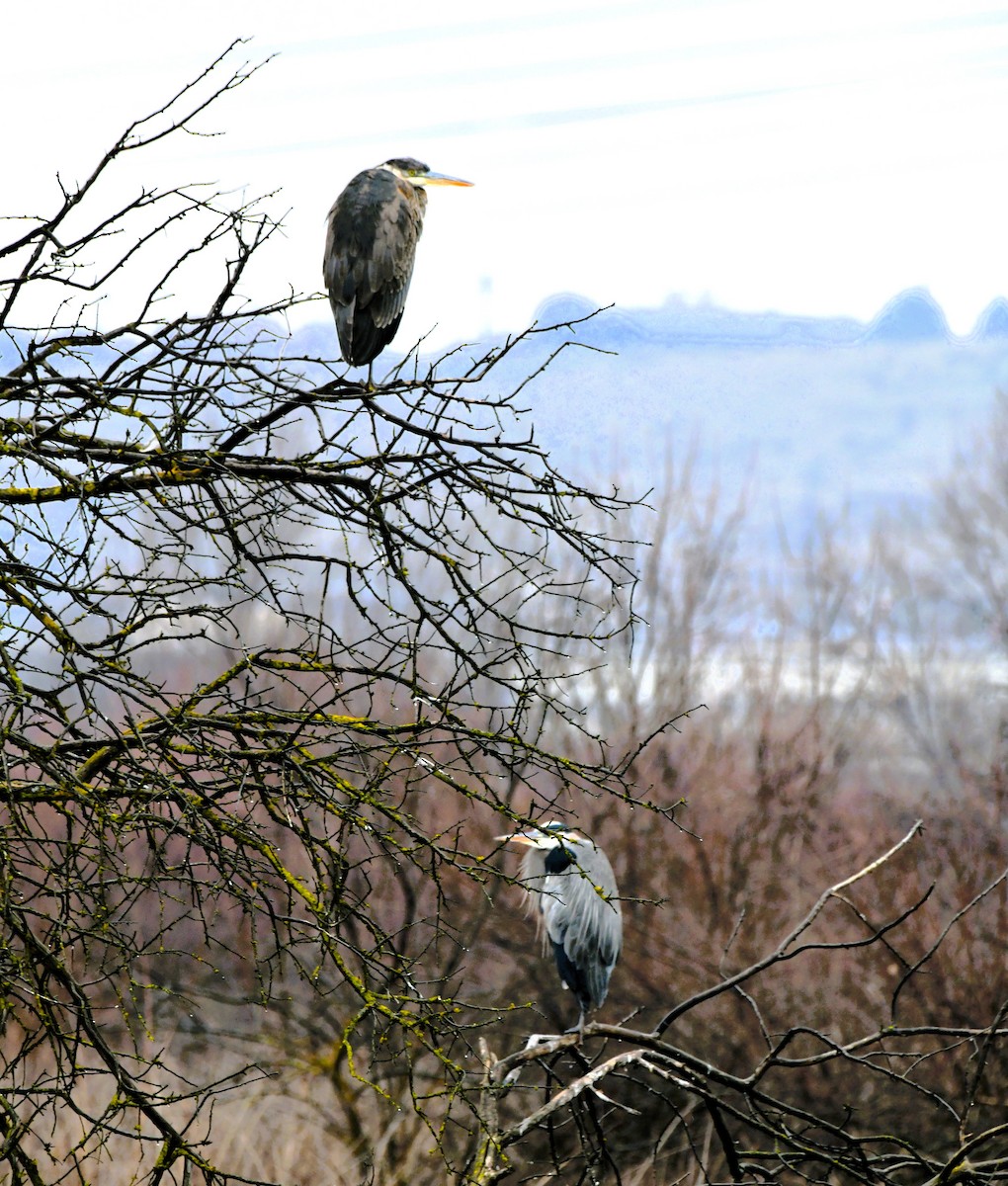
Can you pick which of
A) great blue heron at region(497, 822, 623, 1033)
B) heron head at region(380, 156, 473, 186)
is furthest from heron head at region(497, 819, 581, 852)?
heron head at region(380, 156, 473, 186)

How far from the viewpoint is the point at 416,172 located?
222 inches

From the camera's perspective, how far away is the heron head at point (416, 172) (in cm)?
560

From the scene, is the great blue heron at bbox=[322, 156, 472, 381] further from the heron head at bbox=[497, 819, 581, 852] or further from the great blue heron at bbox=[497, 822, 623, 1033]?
the great blue heron at bbox=[497, 822, 623, 1033]

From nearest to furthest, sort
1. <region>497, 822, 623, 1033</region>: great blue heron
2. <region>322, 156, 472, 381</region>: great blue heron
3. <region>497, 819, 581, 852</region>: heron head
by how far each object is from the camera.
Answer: <region>497, 819, 581, 852</region>: heron head → <region>322, 156, 472, 381</region>: great blue heron → <region>497, 822, 623, 1033</region>: great blue heron

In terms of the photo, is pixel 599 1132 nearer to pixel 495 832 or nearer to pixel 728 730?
pixel 495 832

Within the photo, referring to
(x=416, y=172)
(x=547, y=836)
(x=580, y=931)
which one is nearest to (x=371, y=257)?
(x=416, y=172)

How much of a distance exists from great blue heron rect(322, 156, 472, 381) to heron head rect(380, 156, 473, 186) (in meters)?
0.25

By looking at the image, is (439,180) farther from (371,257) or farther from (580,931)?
(580,931)

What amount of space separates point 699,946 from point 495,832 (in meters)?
1.65

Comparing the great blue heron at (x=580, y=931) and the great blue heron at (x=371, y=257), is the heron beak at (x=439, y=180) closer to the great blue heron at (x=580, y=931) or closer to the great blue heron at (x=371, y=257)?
the great blue heron at (x=371, y=257)

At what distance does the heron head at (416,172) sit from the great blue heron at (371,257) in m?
0.25

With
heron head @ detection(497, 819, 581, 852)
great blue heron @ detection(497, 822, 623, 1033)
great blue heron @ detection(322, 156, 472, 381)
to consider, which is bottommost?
great blue heron @ detection(497, 822, 623, 1033)

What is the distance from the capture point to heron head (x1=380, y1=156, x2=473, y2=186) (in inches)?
221

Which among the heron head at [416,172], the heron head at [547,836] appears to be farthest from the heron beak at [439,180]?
the heron head at [547,836]
